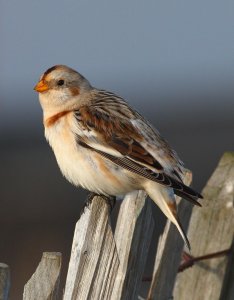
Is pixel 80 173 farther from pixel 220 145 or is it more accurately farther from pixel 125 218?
pixel 220 145

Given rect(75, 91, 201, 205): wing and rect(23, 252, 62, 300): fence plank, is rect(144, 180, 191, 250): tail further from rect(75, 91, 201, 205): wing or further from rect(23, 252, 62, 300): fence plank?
rect(23, 252, 62, 300): fence plank

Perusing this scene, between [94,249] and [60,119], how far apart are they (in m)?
2.00

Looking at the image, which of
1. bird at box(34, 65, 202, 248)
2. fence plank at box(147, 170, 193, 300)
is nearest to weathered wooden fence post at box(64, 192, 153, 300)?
fence plank at box(147, 170, 193, 300)

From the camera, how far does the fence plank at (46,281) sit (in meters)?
3.68

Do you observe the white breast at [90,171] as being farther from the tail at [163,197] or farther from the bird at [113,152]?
the tail at [163,197]

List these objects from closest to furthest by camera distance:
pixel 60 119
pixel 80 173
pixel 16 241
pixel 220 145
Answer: pixel 80 173 < pixel 60 119 < pixel 16 241 < pixel 220 145

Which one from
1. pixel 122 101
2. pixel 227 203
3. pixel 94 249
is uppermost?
pixel 122 101

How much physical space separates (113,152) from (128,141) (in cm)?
10

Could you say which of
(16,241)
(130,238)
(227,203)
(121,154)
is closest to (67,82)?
(121,154)

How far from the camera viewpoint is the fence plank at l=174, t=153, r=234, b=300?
442 centimetres

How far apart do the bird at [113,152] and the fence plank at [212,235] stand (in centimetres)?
60

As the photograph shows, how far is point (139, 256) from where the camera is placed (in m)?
3.98

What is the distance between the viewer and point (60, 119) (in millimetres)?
5836

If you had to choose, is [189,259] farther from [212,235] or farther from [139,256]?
[139,256]
